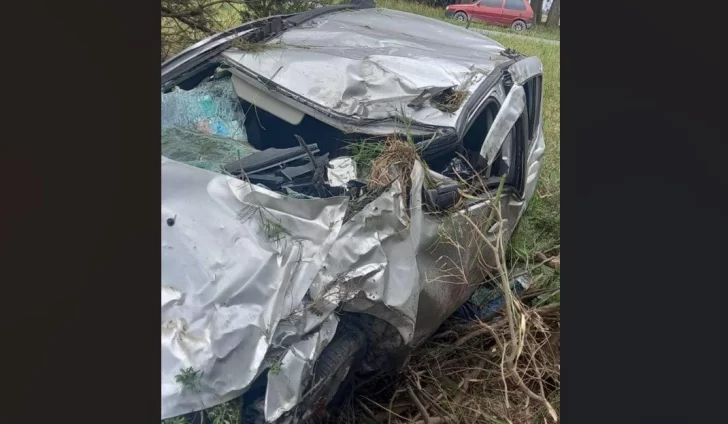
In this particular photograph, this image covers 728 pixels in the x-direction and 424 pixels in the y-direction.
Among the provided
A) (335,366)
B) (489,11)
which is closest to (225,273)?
(335,366)

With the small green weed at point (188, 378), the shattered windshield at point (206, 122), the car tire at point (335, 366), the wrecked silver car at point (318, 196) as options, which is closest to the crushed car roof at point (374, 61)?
Result: the wrecked silver car at point (318, 196)

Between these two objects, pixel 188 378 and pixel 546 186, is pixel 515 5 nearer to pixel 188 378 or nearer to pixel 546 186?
pixel 546 186

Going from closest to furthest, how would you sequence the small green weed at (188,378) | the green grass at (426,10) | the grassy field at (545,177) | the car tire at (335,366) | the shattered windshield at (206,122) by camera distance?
the small green weed at (188,378)
the car tire at (335,366)
the shattered windshield at (206,122)
the grassy field at (545,177)
the green grass at (426,10)

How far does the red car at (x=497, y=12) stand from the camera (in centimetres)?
227

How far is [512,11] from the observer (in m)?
2.29

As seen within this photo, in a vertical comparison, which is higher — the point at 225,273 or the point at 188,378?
the point at 225,273

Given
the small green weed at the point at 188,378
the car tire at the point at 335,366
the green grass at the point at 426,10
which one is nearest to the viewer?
the small green weed at the point at 188,378

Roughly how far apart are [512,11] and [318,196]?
37.6 inches

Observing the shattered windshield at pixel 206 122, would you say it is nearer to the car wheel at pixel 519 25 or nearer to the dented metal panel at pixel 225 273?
the dented metal panel at pixel 225 273

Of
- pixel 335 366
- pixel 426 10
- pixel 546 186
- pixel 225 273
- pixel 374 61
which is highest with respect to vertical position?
pixel 426 10

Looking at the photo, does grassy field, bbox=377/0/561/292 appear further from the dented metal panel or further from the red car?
the dented metal panel

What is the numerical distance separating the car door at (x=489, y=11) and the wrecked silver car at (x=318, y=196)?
0.12 m
